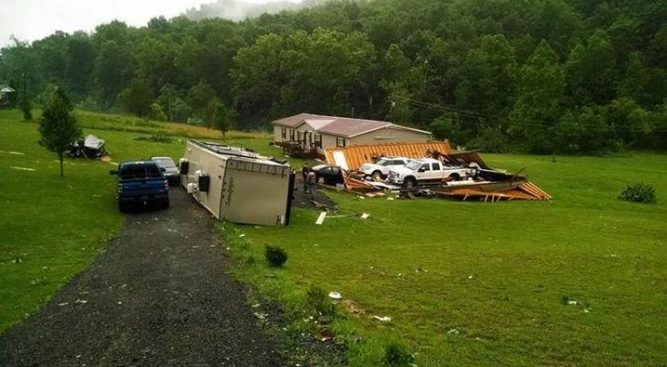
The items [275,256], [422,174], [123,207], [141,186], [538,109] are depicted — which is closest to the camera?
[275,256]

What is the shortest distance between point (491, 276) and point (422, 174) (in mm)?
23012

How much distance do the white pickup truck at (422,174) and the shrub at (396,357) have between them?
97.0 feet

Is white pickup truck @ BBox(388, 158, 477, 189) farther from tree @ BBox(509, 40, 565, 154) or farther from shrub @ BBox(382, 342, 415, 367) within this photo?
tree @ BBox(509, 40, 565, 154)

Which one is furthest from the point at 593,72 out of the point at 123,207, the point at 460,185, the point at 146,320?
the point at 146,320

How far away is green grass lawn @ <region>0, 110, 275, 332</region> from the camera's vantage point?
14.8m

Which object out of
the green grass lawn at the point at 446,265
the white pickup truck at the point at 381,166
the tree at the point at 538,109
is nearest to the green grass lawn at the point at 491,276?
the green grass lawn at the point at 446,265

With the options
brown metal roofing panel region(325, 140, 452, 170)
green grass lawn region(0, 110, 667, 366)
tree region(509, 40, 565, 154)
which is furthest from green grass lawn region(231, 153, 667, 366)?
tree region(509, 40, 565, 154)

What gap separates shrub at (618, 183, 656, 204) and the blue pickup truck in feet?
101

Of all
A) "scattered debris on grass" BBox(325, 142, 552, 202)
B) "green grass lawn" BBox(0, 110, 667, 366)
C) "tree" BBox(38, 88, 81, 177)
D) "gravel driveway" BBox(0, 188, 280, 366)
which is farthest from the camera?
"scattered debris on grass" BBox(325, 142, 552, 202)

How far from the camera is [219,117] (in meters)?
61.8

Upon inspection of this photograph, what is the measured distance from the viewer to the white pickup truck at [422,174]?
39.5 meters

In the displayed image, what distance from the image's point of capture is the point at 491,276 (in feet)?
56.4

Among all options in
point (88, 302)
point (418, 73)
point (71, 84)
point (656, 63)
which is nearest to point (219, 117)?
point (418, 73)

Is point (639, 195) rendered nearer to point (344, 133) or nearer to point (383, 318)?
point (344, 133)
